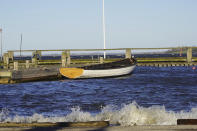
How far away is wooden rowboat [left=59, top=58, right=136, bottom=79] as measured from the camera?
3584 centimetres

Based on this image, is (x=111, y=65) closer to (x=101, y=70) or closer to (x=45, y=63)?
(x=101, y=70)

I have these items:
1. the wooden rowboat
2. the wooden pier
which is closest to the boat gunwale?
the wooden rowboat

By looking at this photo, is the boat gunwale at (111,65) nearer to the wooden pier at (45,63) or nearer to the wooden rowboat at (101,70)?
the wooden rowboat at (101,70)

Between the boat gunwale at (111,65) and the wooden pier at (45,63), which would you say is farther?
the boat gunwale at (111,65)

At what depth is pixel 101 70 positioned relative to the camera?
1447 inches

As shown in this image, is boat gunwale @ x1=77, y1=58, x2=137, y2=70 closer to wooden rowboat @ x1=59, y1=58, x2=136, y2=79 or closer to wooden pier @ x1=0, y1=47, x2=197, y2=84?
wooden rowboat @ x1=59, y1=58, x2=136, y2=79

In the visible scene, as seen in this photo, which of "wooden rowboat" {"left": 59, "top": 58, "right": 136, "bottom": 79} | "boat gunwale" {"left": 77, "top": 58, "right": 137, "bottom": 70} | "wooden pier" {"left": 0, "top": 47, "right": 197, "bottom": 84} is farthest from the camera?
"boat gunwale" {"left": 77, "top": 58, "right": 137, "bottom": 70}

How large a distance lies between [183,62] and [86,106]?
36.1 m

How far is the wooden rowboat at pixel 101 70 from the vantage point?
3584 cm

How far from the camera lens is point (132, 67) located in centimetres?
3969

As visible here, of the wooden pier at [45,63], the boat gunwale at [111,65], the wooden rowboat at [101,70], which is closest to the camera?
the wooden pier at [45,63]

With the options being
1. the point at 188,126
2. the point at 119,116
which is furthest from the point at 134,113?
the point at 188,126

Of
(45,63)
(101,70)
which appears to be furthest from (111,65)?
(45,63)

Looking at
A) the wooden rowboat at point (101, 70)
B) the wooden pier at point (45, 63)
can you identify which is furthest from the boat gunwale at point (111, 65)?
the wooden pier at point (45, 63)
